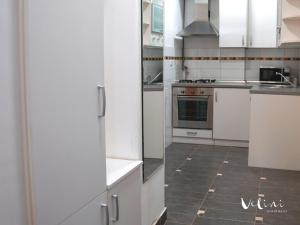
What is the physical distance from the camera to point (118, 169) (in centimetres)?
225

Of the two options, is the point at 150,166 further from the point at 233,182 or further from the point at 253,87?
the point at 253,87

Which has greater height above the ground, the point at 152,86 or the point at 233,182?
the point at 152,86

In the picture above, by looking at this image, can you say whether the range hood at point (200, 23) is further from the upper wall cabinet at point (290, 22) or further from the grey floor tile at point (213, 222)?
the grey floor tile at point (213, 222)

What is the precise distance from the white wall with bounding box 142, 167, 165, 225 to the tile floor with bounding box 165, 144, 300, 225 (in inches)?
Answer: 11.0

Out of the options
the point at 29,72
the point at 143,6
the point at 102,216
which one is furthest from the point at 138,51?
the point at 29,72

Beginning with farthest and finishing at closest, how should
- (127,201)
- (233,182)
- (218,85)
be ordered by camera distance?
(218,85)
(233,182)
(127,201)

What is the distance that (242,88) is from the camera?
5.59 meters

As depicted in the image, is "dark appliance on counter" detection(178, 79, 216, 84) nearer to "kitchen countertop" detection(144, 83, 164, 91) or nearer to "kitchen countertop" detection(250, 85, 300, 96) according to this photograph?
"kitchen countertop" detection(250, 85, 300, 96)

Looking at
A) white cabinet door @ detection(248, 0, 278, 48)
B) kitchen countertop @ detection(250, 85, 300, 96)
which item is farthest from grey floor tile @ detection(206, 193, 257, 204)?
white cabinet door @ detection(248, 0, 278, 48)

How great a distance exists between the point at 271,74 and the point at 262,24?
773 millimetres

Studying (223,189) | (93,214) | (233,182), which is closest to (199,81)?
(233,182)

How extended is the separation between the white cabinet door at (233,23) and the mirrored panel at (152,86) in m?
3.15

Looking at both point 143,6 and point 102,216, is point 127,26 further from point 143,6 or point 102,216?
point 102,216

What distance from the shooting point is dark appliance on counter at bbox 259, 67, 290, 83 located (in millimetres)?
5871
